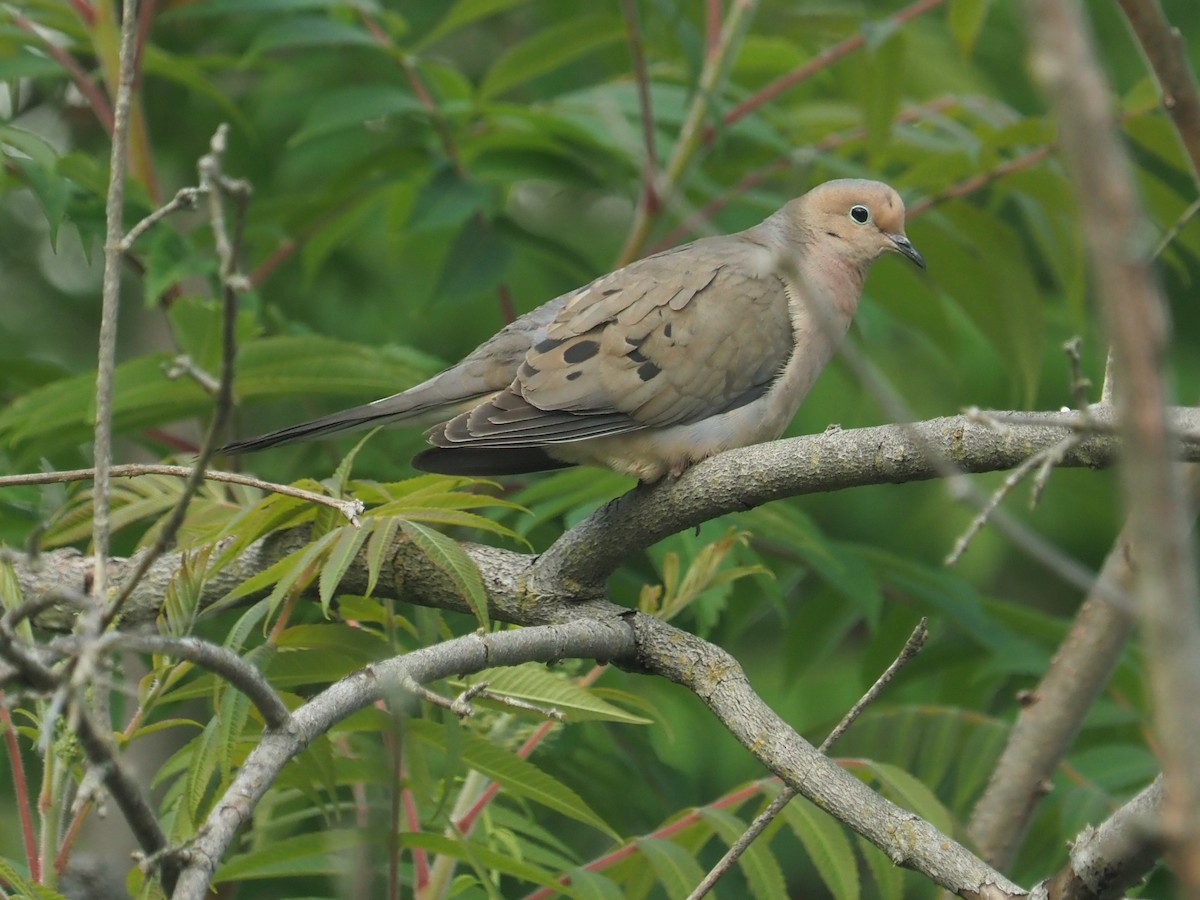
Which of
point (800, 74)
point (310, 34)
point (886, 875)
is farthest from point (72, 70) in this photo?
point (886, 875)

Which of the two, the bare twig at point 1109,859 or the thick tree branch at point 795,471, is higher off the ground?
the thick tree branch at point 795,471

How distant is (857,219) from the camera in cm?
416

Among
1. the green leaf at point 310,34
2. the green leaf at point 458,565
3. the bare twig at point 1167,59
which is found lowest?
the green leaf at point 458,565

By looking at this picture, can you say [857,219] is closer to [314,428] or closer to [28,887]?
[314,428]

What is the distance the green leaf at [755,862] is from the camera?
95.1 inches

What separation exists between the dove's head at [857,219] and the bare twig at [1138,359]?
11.3 feet

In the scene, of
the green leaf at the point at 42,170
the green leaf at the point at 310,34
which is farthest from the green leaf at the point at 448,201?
the green leaf at the point at 42,170

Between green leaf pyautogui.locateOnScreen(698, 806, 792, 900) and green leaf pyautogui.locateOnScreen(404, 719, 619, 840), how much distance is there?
12.2 inches

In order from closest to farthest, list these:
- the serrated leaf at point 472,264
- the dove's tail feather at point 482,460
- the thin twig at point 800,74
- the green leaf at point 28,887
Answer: the green leaf at point 28,887
the dove's tail feather at point 482,460
the serrated leaf at point 472,264
the thin twig at point 800,74

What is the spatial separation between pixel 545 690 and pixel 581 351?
135 centimetres

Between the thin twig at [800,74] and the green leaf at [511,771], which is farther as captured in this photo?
the thin twig at [800,74]

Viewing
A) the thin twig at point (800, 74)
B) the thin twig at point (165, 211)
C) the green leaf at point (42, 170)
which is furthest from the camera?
the thin twig at point (800, 74)

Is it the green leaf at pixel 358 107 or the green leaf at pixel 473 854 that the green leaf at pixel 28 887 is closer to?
the green leaf at pixel 473 854

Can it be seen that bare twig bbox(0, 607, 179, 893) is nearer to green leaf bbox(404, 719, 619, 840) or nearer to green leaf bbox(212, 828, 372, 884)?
→ green leaf bbox(212, 828, 372, 884)
